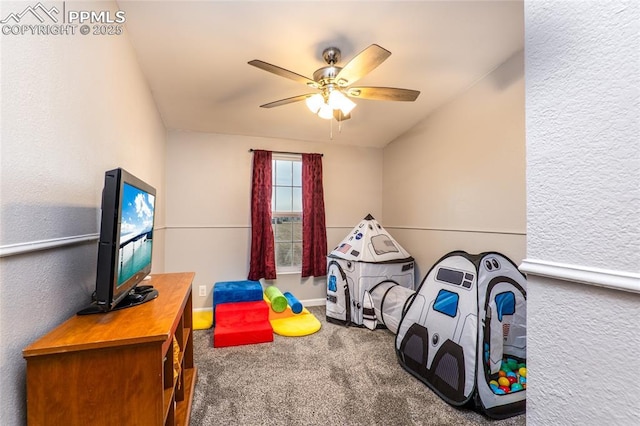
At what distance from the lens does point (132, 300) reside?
3.66ft

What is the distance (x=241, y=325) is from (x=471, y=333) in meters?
1.93

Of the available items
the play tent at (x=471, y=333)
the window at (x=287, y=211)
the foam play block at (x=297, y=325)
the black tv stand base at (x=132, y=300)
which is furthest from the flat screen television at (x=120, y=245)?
the window at (x=287, y=211)

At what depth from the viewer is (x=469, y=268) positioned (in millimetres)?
1865

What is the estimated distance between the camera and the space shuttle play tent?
9.36 ft

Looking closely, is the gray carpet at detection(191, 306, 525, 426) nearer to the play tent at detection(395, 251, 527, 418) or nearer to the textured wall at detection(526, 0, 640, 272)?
the play tent at detection(395, 251, 527, 418)

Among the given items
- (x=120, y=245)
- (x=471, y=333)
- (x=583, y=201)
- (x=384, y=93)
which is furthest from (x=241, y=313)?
(x=583, y=201)

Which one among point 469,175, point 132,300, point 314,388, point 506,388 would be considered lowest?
point 314,388

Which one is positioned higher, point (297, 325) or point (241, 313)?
point (241, 313)

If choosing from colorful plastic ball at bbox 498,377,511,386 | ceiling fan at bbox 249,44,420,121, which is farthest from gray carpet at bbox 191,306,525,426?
ceiling fan at bbox 249,44,420,121

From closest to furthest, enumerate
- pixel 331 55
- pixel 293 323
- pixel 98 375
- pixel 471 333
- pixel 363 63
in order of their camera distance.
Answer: pixel 98 375 < pixel 363 63 < pixel 471 333 < pixel 331 55 < pixel 293 323

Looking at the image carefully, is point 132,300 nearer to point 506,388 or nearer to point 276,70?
point 276,70

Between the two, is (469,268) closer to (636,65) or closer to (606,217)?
(606,217)

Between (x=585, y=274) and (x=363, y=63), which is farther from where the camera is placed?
(x=363, y=63)

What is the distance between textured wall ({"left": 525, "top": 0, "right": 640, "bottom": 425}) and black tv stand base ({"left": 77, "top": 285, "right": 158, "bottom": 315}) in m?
1.39
